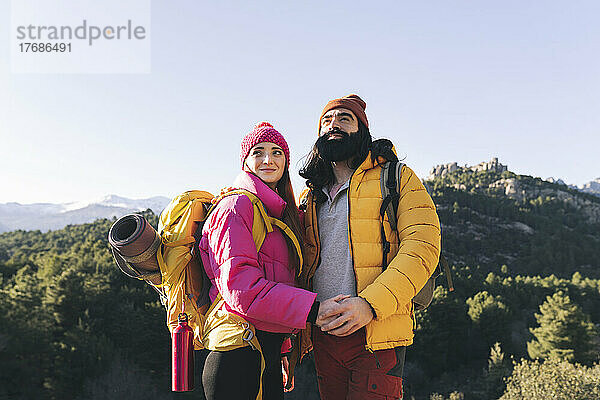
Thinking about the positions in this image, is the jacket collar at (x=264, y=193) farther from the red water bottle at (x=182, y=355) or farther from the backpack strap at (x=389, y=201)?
the red water bottle at (x=182, y=355)

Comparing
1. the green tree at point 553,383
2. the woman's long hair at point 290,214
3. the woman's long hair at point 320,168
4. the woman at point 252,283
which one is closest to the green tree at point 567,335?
the green tree at point 553,383

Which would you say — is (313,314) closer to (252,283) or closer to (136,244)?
(252,283)

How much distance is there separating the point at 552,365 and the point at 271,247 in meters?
20.9

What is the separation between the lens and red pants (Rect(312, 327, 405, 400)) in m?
2.18

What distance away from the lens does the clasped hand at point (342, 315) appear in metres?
1.96

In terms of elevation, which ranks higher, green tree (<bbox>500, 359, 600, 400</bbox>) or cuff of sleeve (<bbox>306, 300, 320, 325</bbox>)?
cuff of sleeve (<bbox>306, 300, 320, 325</bbox>)

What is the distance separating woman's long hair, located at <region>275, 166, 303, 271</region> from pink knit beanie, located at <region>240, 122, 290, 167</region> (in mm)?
105

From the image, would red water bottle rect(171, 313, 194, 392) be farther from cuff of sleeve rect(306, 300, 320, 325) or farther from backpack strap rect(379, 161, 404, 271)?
backpack strap rect(379, 161, 404, 271)

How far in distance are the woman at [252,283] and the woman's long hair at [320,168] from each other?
1.19 feet

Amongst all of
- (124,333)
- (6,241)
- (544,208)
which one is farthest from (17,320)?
(544,208)

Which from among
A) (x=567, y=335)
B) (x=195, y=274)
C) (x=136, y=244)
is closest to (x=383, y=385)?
(x=195, y=274)

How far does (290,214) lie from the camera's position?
2393mm

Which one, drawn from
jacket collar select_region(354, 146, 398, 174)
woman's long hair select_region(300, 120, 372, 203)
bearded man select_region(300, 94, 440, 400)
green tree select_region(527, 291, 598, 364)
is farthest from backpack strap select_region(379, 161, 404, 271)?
green tree select_region(527, 291, 598, 364)

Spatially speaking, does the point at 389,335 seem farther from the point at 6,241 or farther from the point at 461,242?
the point at 6,241
